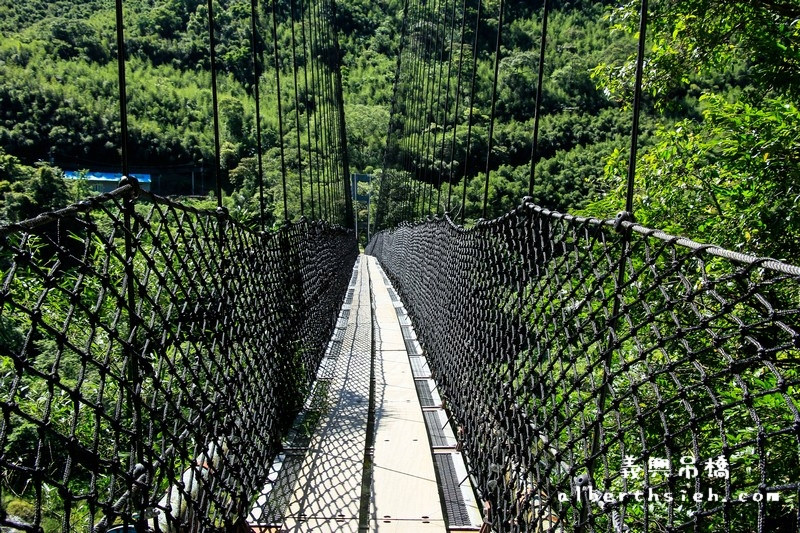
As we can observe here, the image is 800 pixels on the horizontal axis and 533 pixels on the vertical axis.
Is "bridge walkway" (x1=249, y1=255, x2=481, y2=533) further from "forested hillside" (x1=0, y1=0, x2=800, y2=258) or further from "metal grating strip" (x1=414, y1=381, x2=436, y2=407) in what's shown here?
"forested hillside" (x1=0, y1=0, x2=800, y2=258)

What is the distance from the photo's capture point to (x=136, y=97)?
42219 mm

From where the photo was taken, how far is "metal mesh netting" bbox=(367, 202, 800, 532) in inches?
33.9

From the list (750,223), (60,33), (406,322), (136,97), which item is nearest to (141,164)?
(136,97)

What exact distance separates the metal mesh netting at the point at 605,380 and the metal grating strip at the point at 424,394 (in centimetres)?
11

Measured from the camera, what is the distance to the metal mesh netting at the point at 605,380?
33.9 inches

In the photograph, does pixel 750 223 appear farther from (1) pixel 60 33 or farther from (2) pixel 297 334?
(1) pixel 60 33

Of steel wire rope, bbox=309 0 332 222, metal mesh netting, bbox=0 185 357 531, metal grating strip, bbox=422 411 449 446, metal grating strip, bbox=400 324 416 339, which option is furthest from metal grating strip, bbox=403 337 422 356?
steel wire rope, bbox=309 0 332 222

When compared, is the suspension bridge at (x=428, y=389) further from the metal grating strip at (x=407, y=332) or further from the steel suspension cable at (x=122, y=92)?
the metal grating strip at (x=407, y=332)

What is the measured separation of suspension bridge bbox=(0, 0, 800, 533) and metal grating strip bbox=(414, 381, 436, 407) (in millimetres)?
21

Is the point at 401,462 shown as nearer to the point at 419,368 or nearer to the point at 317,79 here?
the point at 419,368

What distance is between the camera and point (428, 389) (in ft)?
10.1

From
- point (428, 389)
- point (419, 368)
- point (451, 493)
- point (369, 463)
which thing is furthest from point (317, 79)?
point (451, 493)

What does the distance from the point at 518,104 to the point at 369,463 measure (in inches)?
887

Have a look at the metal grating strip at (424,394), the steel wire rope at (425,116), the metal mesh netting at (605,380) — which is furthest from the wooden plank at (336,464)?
the steel wire rope at (425,116)
